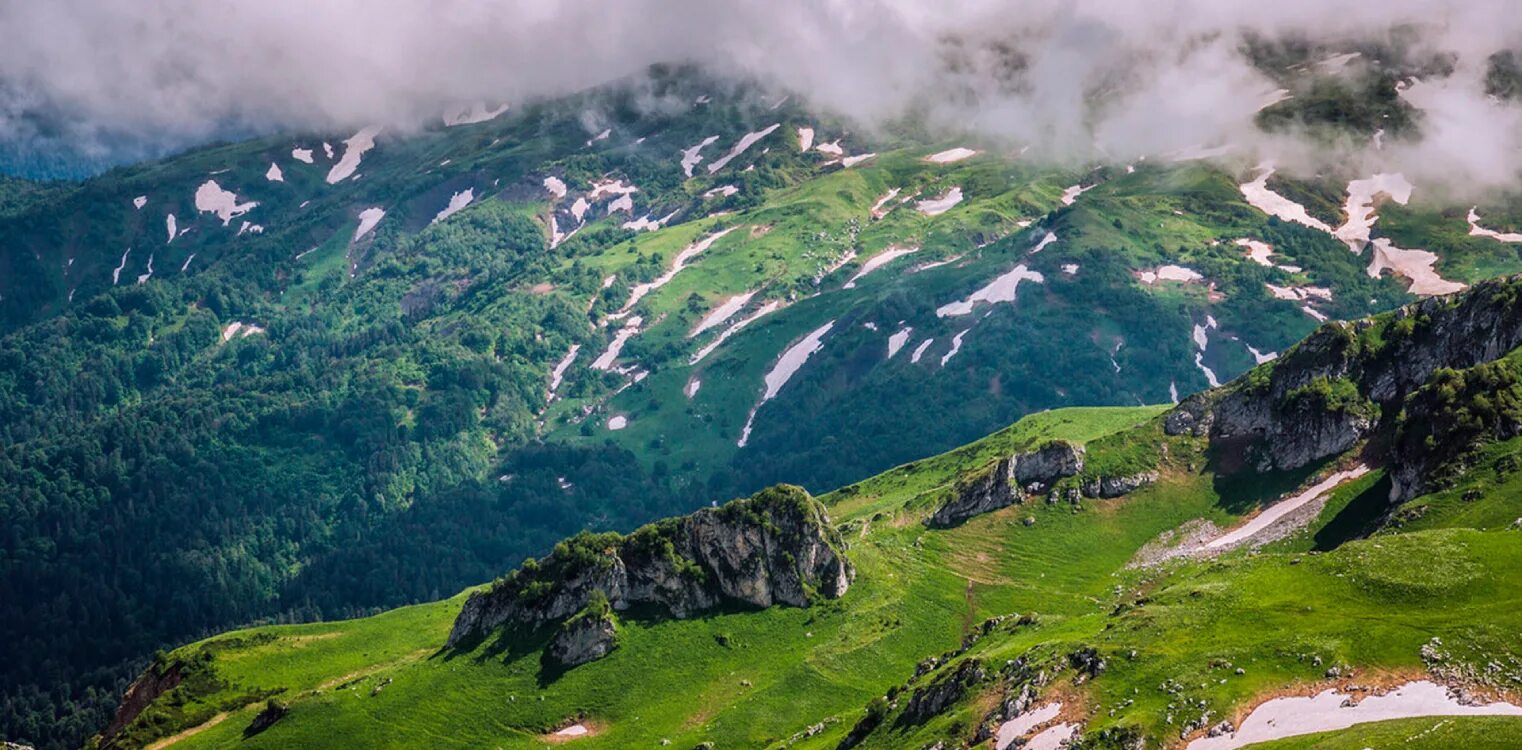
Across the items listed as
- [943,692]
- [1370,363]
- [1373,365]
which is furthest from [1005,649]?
[1370,363]

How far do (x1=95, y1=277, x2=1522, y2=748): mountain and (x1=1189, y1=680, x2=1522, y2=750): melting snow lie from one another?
707mm

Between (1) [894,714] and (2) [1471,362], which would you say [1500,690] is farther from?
(2) [1471,362]

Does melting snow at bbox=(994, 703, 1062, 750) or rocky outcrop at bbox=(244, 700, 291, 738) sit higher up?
rocky outcrop at bbox=(244, 700, 291, 738)

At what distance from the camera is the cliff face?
177500 millimetres

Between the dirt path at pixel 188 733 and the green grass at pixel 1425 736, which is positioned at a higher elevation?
the dirt path at pixel 188 733

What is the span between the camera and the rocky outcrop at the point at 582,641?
180 metres

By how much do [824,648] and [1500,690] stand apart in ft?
311

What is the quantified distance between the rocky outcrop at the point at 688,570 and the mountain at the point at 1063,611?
32 centimetres

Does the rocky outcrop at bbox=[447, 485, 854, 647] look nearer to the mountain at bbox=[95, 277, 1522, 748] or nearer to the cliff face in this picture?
the mountain at bbox=[95, 277, 1522, 748]

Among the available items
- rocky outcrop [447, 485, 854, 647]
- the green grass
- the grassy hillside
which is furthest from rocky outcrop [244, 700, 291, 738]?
the green grass

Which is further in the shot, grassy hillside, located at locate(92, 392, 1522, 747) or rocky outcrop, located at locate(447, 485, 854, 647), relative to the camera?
rocky outcrop, located at locate(447, 485, 854, 647)

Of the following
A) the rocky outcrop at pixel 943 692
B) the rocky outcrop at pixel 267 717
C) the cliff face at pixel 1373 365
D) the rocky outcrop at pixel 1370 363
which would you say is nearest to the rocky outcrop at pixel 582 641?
the rocky outcrop at pixel 267 717

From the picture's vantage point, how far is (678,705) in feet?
557

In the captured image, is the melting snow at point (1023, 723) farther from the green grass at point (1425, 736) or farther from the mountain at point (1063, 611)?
the green grass at point (1425, 736)
